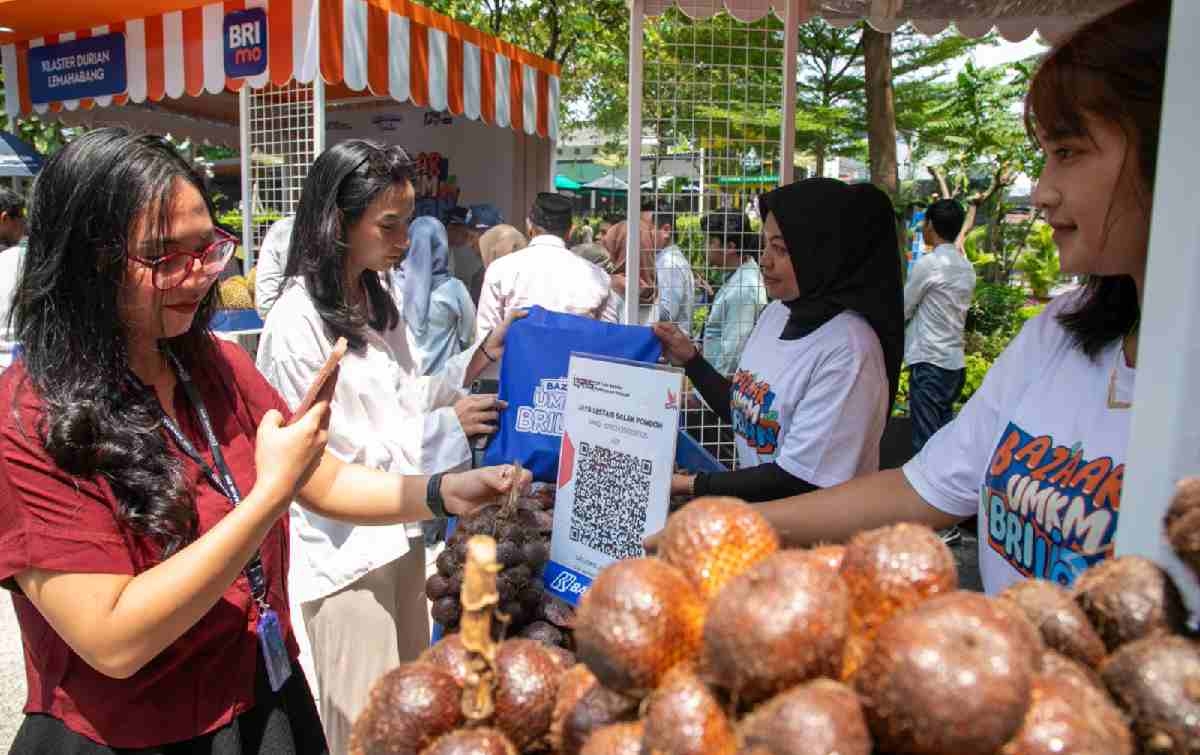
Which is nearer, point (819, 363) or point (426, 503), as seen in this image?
point (426, 503)

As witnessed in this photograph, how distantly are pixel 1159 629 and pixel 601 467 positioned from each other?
1.26 m

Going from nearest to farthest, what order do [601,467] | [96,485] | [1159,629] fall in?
[1159,629] → [96,485] → [601,467]

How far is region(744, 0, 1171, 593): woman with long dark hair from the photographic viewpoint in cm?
151

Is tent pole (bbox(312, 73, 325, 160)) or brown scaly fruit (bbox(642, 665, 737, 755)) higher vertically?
tent pole (bbox(312, 73, 325, 160))

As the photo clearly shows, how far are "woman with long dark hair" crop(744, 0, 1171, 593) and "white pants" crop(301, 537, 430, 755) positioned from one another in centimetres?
148

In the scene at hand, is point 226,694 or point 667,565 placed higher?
point 667,565

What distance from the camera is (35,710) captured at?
5.51 feet

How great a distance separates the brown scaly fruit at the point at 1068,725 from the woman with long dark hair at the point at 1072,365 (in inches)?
28.8

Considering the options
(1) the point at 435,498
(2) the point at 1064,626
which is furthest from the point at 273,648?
(2) the point at 1064,626

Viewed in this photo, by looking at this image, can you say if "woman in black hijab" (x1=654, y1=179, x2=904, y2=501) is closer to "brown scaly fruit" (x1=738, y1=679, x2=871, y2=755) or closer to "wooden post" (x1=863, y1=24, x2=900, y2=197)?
"brown scaly fruit" (x1=738, y1=679, x2=871, y2=755)

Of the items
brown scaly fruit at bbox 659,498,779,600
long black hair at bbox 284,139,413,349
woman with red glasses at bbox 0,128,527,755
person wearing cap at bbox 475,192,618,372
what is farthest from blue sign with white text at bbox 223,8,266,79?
brown scaly fruit at bbox 659,498,779,600

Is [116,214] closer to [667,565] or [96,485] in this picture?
[96,485]

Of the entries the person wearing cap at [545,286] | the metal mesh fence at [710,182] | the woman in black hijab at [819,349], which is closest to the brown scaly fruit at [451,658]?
the woman in black hijab at [819,349]

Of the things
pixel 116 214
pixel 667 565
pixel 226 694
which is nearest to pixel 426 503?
pixel 226 694
